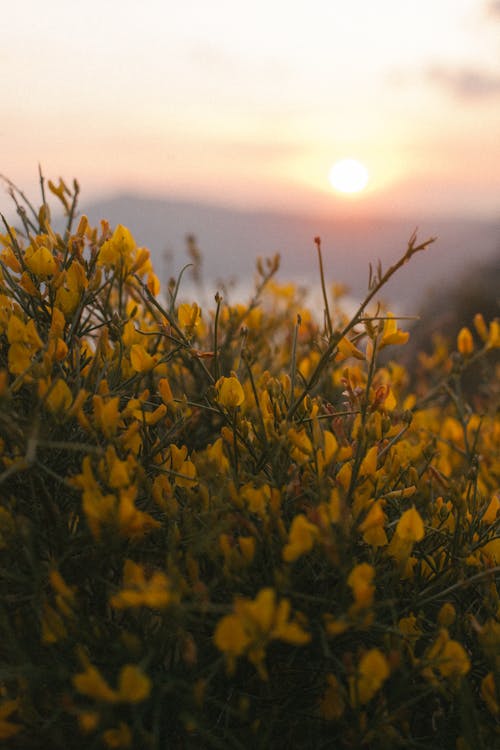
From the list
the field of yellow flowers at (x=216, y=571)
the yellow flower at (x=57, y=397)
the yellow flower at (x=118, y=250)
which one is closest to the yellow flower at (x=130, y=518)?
the field of yellow flowers at (x=216, y=571)

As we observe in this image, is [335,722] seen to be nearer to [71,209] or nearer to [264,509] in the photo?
[264,509]

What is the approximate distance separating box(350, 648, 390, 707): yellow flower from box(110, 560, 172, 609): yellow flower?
0.32 meters

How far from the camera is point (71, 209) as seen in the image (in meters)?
1.88

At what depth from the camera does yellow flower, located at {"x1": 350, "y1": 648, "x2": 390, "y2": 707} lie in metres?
0.99

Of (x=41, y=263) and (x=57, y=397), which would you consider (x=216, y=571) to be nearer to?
(x=57, y=397)

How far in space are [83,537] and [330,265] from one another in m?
44.8

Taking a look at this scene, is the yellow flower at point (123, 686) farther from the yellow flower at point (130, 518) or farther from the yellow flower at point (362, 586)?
the yellow flower at point (362, 586)

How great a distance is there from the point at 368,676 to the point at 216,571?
312 millimetres

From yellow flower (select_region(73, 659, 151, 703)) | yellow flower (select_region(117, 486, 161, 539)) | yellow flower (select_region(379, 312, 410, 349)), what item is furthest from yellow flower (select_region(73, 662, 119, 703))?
yellow flower (select_region(379, 312, 410, 349))

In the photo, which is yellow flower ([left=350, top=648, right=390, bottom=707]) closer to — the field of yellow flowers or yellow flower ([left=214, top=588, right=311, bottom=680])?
the field of yellow flowers

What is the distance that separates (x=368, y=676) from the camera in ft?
3.32

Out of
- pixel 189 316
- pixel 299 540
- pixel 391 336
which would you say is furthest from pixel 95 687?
pixel 391 336

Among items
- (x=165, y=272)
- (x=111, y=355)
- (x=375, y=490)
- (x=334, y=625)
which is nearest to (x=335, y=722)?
(x=334, y=625)

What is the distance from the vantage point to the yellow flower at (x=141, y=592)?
0.93m
